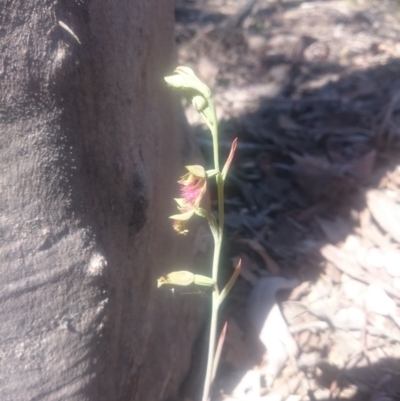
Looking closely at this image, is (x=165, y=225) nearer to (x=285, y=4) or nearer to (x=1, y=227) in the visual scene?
(x=1, y=227)

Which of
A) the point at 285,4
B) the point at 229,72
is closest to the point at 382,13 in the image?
the point at 285,4

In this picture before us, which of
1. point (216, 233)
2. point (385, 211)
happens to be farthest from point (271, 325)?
point (216, 233)

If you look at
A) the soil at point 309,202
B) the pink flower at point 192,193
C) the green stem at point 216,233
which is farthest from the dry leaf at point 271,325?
the pink flower at point 192,193

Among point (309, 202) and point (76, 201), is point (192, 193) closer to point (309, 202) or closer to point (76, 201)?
point (76, 201)

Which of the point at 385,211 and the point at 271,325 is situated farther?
the point at 385,211

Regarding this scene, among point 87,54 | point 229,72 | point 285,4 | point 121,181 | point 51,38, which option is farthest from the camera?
point 285,4

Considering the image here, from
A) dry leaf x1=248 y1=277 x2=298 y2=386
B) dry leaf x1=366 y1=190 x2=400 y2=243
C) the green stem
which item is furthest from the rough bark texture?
dry leaf x1=366 y1=190 x2=400 y2=243
